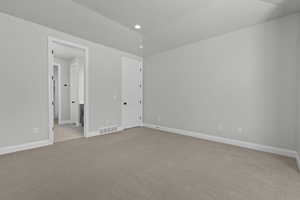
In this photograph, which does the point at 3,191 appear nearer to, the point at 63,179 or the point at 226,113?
the point at 63,179

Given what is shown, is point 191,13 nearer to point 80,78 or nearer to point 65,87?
point 80,78

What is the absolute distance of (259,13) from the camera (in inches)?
107

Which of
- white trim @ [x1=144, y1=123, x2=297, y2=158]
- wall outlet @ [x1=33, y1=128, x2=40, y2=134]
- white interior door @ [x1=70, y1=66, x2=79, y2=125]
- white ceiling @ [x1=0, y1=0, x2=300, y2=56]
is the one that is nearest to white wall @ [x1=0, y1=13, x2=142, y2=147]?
wall outlet @ [x1=33, y1=128, x2=40, y2=134]

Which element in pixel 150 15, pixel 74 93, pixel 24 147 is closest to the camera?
pixel 24 147

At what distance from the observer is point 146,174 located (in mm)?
2025

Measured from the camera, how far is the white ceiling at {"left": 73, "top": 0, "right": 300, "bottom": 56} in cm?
259

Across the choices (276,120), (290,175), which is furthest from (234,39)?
(290,175)

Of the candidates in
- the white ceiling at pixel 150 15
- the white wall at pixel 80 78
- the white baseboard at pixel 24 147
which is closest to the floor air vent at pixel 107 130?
the white baseboard at pixel 24 147

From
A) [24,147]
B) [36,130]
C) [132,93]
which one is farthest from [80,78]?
[24,147]

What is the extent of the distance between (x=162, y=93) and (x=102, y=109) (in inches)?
84.1

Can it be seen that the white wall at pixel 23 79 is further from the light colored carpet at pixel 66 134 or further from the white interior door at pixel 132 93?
the white interior door at pixel 132 93

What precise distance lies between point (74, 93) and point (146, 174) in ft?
17.7

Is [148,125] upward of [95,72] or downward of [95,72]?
downward

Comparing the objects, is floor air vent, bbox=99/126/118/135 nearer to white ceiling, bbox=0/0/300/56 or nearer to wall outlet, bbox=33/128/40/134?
wall outlet, bbox=33/128/40/134
